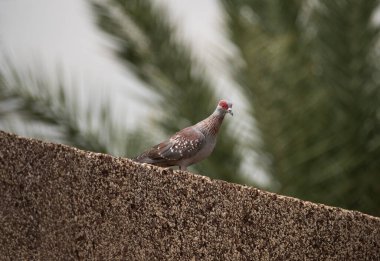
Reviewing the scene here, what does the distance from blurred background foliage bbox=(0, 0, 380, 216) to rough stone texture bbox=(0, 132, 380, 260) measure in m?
5.61

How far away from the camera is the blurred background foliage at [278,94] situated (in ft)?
35.2

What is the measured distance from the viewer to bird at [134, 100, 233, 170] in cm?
516

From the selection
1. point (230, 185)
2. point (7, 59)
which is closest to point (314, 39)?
point (7, 59)

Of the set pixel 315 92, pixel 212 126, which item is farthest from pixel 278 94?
pixel 212 126

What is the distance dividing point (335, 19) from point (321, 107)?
1.09m

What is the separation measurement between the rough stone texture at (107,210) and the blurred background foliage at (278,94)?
5614 mm

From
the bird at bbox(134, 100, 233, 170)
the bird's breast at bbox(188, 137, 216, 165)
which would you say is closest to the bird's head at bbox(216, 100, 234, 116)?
the bird at bbox(134, 100, 233, 170)

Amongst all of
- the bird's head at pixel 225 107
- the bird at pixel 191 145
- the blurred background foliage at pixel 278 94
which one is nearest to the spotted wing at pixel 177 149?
the bird at pixel 191 145

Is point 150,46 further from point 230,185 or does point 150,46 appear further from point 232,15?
point 230,185

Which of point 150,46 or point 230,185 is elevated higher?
point 150,46

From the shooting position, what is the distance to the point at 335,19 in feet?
40.5

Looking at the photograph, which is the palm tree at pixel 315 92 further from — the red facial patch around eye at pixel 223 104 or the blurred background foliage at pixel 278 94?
the red facial patch around eye at pixel 223 104

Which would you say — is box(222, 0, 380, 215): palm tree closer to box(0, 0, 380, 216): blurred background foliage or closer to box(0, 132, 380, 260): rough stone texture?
box(0, 0, 380, 216): blurred background foliage

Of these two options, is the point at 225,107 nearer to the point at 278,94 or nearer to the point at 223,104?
the point at 223,104
